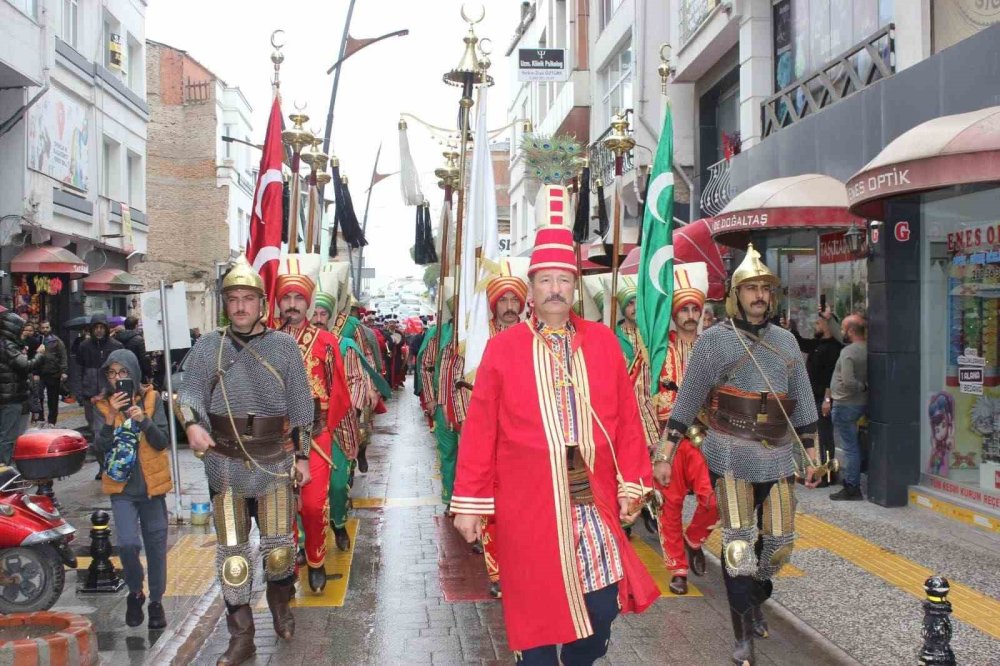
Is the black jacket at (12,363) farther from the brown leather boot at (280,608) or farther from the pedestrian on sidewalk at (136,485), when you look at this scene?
the brown leather boot at (280,608)

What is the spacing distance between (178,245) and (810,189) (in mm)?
35389

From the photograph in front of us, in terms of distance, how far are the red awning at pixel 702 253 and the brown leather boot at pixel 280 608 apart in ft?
27.0

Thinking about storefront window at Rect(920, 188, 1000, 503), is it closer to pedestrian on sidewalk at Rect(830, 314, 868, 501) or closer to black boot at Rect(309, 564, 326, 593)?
pedestrian on sidewalk at Rect(830, 314, 868, 501)

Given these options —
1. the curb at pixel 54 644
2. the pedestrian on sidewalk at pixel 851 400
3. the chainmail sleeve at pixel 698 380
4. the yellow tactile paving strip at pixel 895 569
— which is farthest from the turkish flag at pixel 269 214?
the pedestrian on sidewalk at pixel 851 400

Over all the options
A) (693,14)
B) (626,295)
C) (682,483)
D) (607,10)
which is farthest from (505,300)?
(607,10)

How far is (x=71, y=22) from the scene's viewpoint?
21406 mm

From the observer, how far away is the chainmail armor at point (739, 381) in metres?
5.48

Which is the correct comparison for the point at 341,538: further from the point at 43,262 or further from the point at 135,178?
the point at 135,178

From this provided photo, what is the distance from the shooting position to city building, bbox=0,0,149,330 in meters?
17.9

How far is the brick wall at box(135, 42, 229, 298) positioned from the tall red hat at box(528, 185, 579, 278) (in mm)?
38781

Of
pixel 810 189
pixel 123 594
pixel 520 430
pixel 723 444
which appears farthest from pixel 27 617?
pixel 810 189

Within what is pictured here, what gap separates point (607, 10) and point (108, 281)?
45.0ft

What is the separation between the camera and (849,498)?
32.9 feet

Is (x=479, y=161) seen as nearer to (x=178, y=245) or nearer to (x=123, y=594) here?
(x=123, y=594)
